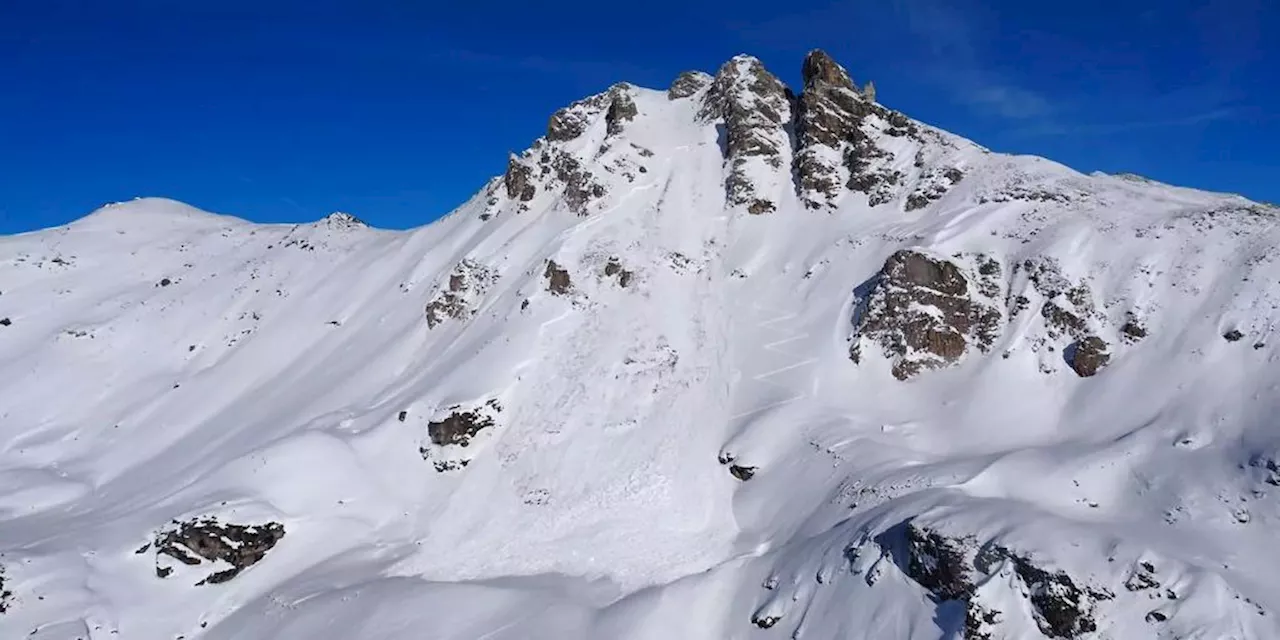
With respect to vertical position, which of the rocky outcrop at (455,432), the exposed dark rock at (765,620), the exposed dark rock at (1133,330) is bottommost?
the exposed dark rock at (765,620)

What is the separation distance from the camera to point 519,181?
54375 millimetres

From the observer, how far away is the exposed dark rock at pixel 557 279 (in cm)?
4409

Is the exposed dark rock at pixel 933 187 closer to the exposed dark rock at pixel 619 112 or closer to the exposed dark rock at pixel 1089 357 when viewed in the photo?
the exposed dark rock at pixel 1089 357

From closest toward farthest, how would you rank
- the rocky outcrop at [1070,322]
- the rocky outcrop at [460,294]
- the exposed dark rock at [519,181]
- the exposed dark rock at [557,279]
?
the rocky outcrop at [1070,322] < the exposed dark rock at [557,279] < the rocky outcrop at [460,294] < the exposed dark rock at [519,181]

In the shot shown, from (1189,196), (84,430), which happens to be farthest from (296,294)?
(1189,196)

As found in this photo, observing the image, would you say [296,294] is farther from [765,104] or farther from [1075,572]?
[1075,572]

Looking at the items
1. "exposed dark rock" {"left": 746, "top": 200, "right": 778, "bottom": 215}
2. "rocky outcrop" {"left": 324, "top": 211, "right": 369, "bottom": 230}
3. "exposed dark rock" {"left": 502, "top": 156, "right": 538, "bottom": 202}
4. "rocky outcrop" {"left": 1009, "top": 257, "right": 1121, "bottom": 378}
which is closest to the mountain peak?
"rocky outcrop" {"left": 324, "top": 211, "right": 369, "bottom": 230}

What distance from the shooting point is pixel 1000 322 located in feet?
117

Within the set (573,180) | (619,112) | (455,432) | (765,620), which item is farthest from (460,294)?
(765,620)

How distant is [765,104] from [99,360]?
152ft

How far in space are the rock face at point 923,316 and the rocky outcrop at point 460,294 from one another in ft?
69.8

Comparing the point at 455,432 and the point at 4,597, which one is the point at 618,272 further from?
the point at 4,597

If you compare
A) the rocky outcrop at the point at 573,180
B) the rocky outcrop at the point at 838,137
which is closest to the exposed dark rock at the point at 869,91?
the rocky outcrop at the point at 838,137

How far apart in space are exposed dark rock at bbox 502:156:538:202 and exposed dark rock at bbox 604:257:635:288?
11.1 metres
